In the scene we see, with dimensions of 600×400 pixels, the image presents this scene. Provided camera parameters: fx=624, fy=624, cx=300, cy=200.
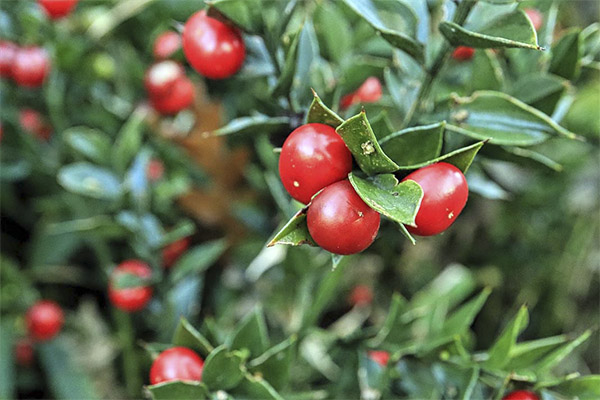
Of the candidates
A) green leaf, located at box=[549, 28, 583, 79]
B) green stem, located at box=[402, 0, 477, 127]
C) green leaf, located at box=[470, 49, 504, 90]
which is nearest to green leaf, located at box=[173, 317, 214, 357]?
green stem, located at box=[402, 0, 477, 127]

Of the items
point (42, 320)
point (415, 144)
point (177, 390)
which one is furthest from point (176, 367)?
point (42, 320)

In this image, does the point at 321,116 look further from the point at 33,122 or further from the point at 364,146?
the point at 33,122

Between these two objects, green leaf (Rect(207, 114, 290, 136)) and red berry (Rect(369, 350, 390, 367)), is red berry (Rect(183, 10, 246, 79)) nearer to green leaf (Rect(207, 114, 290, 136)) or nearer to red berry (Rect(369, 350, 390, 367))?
green leaf (Rect(207, 114, 290, 136))

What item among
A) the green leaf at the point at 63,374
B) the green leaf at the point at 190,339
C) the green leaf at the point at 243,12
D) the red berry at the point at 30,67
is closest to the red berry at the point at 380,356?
the green leaf at the point at 190,339

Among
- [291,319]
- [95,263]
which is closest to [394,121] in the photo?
[291,319]

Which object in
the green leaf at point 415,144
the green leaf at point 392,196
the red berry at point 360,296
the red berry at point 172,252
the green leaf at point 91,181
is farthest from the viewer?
the red berry at point 360,296

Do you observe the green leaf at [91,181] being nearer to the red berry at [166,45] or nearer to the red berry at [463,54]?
the red berry at [166,45]
